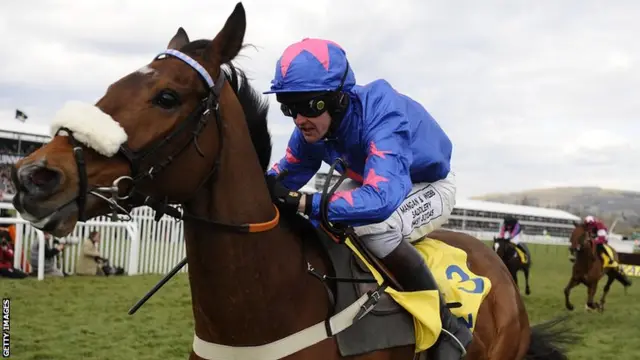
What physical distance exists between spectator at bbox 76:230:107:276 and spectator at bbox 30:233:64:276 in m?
0.42

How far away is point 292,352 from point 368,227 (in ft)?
2.08

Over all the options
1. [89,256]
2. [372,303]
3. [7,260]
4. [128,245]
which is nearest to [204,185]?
[372,303]

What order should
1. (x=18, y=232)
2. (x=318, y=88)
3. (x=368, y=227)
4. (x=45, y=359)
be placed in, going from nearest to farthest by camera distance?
(x=318, y=88) < (x=368, y=227) < (x=45, y=359) < (x=18, y=232)

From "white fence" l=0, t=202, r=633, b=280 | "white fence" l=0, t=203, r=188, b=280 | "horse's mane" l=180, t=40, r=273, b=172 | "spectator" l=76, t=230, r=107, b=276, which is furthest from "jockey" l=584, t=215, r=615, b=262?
"horse's mane" l=180, t=40, r=273, b=172

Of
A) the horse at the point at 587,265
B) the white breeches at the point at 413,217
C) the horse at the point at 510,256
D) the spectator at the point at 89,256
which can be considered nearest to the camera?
the white breeches at the point at 413,217

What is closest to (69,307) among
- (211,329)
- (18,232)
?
(18,232)

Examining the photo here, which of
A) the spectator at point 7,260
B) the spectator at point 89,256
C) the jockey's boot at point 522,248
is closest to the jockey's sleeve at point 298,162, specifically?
the spectator at point 7,260

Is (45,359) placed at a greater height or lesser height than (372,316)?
lesser

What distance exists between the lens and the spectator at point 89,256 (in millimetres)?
11547

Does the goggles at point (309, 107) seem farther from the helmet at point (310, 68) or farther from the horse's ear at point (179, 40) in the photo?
the horse's ear at point (179, 40)

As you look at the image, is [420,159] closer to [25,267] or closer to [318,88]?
[318,88]

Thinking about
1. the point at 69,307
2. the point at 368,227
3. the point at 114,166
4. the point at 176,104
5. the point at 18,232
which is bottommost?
the point at 69,307

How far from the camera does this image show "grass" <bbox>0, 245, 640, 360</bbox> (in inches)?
246

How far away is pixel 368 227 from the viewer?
2596 mm
